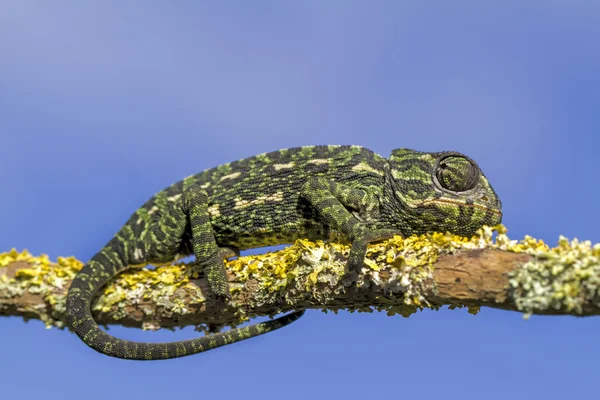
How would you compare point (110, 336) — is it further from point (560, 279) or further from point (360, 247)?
point (560, 279)

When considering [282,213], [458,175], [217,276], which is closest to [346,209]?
[282,213]

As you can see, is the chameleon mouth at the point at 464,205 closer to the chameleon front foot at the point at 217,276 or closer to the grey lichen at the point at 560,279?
the grey lichen at the point at 560,279

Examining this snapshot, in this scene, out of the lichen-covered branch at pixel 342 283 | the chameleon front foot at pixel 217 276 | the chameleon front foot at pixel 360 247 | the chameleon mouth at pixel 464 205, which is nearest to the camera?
the lichen-covered branch at pixel 342 283

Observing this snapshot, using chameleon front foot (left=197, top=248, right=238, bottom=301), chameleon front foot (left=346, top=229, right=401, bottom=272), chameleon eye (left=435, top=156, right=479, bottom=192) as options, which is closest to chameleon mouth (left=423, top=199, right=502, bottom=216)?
chameleon eye (left=435, top=156, right=479, bottom=192)

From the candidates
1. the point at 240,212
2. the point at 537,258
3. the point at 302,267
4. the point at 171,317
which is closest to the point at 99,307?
the point at 171,317

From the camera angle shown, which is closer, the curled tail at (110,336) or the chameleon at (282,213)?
the chameleon at (282,213)

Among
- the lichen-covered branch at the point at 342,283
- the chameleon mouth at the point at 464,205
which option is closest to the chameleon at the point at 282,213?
the chameleon mouth at the point at 464,205
